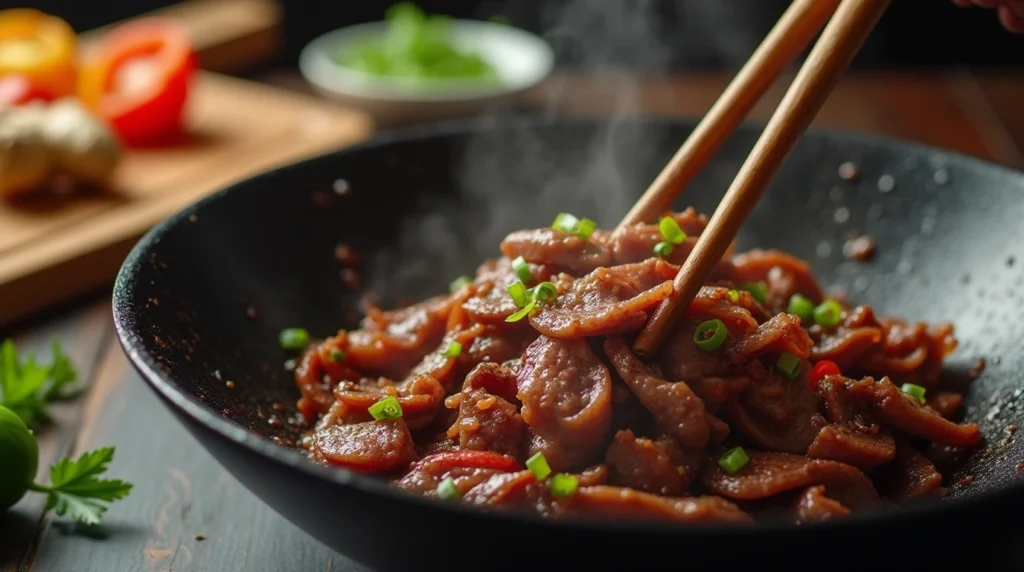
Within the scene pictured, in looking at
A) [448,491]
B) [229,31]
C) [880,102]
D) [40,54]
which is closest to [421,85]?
[229,31]

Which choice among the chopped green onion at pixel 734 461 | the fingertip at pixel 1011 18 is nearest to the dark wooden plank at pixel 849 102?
the fingertip at pixel 1011 18

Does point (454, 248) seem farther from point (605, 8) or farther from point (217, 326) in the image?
point (605, 8)

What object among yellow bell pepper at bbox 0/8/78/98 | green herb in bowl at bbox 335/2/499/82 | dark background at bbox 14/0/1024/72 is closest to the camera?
yellow bell pepper at bbox 0/8/78/98

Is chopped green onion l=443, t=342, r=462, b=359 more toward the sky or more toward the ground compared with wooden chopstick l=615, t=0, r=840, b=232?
more toward the ground

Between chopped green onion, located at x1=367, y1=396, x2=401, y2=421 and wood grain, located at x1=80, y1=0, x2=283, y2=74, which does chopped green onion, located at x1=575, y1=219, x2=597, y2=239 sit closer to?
chopped green onion, located at x1=367, y1=396, x2=401, y2=421

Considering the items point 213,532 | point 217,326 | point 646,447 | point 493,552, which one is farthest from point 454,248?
point 493,552

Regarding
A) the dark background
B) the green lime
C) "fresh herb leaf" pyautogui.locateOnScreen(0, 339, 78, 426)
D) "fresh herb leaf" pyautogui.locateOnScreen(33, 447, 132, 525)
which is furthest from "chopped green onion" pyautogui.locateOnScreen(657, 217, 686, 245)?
the dark background

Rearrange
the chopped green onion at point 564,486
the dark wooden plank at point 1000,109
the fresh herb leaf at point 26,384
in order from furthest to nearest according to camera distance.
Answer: the dark wooden plank at point 1000,109, the fresh herb leaf at point 26,384, the chopped green onion at point 564,486

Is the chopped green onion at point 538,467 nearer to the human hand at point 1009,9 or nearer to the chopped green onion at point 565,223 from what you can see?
the chopped green onion at point 565,223
